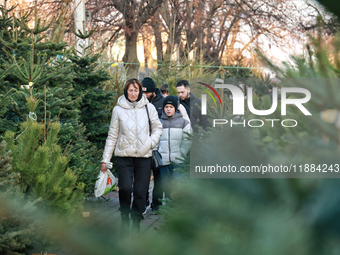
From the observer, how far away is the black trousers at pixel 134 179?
475cm

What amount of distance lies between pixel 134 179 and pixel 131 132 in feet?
1.96

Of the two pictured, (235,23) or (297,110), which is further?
(235,23)

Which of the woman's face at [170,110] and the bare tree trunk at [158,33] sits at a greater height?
the bare tree trunk at [158,33]

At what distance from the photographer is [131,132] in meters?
4.64

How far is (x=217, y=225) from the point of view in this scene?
44cm

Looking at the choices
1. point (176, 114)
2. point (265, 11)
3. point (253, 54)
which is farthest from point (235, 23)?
point (253, 54)

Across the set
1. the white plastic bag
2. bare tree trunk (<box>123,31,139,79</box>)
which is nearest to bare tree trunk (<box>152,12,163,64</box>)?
bare tree trunk (<box>123,31,139,79</box>)

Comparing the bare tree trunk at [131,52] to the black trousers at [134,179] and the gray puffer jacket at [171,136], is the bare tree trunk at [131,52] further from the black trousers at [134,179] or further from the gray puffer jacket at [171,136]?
the black trousers at [134,179]

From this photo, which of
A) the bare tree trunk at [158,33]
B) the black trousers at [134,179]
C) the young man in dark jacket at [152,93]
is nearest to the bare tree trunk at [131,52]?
the bare tree trunk at [158,33]

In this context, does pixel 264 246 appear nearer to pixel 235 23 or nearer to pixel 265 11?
pixel 265 11

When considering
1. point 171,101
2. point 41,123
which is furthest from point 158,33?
point 41,123

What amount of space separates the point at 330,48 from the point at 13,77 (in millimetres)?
5034

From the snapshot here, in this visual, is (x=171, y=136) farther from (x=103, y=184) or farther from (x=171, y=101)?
(x=103, y=184)

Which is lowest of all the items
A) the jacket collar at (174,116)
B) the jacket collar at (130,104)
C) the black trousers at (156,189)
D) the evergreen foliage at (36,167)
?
the black trousers at (156,189)
